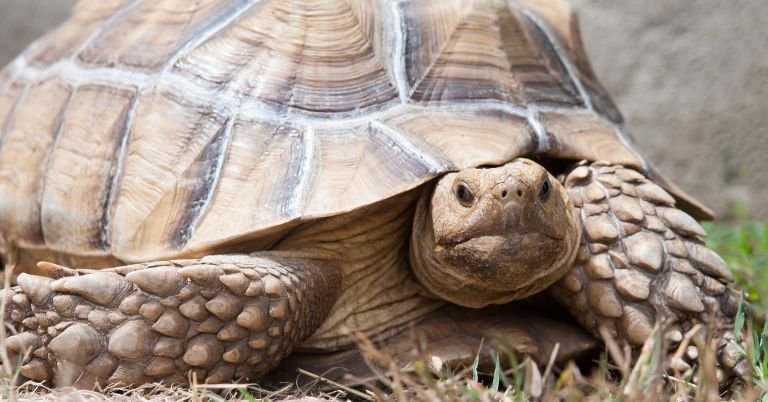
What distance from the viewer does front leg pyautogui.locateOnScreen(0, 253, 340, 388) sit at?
108 inches

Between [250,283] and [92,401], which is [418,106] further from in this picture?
[92,401]

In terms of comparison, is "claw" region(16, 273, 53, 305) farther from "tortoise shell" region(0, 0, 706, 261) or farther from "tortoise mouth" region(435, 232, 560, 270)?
"tortoise mouth" region(435, 232, 560, 270)

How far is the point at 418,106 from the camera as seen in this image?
328 centimetres

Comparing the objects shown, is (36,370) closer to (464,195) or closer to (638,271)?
(464,195)

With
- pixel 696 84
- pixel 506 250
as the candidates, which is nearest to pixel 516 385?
pixel 506 250

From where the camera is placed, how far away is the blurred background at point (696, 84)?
5.74m

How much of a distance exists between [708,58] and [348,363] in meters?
3.73

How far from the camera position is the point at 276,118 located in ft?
10.6

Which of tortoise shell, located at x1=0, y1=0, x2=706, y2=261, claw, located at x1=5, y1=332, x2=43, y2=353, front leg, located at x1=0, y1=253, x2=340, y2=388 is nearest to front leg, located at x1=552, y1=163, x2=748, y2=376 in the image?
tortoise shell, located at x1=0, y1=0, x2=706, y2=261

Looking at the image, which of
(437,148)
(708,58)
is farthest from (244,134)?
(708,58)

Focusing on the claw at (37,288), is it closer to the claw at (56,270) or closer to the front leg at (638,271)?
the claw at (56,270)

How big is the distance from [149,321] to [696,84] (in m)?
4.26

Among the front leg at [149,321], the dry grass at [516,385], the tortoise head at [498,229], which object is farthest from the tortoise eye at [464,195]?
the front leg at [149,321]

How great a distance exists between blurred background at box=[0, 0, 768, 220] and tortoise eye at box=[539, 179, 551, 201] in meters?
3.30
